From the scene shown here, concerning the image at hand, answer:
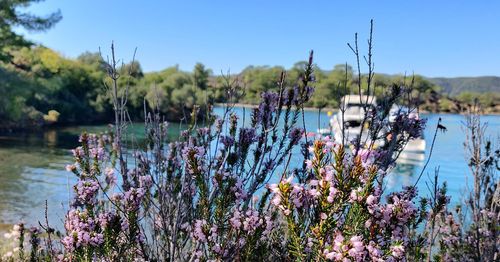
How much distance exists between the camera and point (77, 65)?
187 ft

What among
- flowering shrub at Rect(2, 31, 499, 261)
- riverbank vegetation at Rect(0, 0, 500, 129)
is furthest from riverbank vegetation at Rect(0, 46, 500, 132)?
flowering shrub at Rect(2, 31, 499, 261)

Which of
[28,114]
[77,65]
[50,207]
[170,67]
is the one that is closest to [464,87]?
[170,67]

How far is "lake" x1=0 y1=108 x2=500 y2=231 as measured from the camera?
1318cm

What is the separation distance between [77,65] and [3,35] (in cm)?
3375

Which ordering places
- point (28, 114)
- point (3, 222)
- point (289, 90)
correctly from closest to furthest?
point (289, 90)
point (3, 222)
point (28, 114)

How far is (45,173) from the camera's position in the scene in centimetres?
1988

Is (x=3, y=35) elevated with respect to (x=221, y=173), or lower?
elevated

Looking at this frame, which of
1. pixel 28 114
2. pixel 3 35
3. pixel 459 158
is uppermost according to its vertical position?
pixel 3 35

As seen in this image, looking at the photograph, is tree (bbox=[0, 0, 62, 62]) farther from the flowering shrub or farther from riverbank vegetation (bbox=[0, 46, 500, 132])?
the flowering shrub

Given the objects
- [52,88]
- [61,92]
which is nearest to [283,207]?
[52,88]

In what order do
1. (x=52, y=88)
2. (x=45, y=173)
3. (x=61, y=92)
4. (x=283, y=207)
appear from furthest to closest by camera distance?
(x=61, y=92) → (x=52, y=88) → (x=45, y=173) → (x=283, y=207)

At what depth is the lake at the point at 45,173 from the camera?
13180 mm

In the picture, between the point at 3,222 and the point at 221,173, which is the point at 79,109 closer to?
the point at 3,222

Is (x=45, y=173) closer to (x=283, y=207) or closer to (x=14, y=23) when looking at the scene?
(x=14, y=23)
